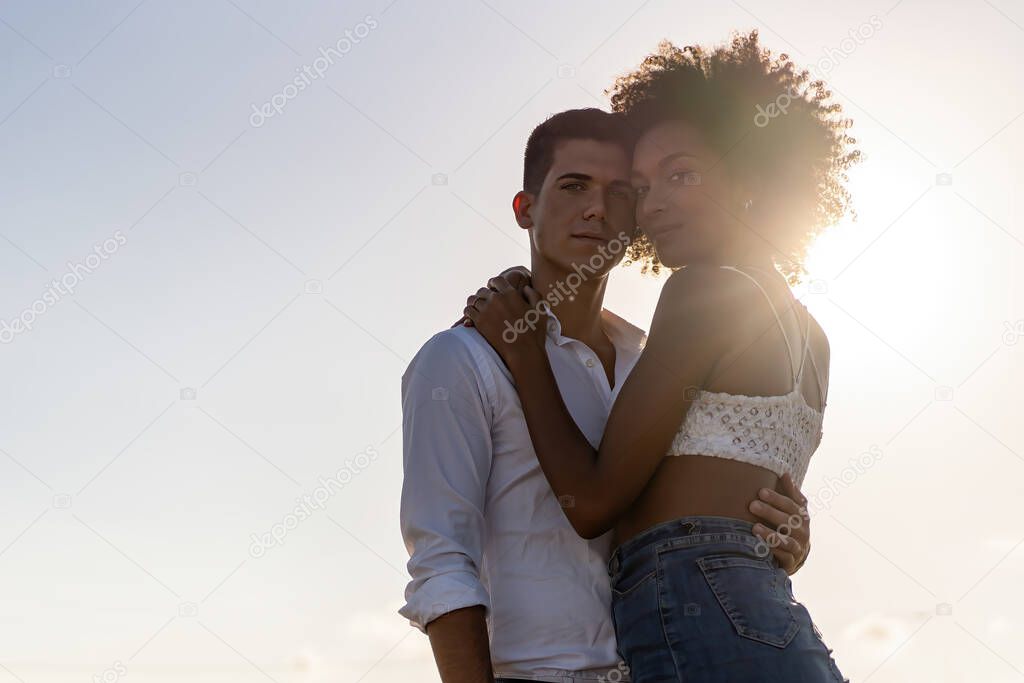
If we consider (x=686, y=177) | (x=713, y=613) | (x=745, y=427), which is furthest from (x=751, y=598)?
(x=686, y=177)

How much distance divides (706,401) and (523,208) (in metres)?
1.70

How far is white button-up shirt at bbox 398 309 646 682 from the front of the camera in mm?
3211

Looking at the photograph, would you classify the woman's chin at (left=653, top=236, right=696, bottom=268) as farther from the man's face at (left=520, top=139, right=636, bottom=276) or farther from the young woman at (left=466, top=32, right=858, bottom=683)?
the man's face at (left=520, top=139, right=636, bottom=276)

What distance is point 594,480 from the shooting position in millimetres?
3160

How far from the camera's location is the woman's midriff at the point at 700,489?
3035 millimetres

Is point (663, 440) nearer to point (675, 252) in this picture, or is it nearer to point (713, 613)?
point (713, 613)

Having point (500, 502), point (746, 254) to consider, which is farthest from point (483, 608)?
point (746, 254)

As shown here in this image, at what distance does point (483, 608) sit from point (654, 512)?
1.97 ft

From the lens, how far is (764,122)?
3803 mm

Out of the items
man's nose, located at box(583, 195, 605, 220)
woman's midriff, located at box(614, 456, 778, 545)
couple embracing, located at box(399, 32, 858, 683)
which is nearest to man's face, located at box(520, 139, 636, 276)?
man's nose, located at box(583, 195, 605, 220)

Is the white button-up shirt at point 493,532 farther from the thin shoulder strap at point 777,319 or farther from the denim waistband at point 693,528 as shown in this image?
the thin shoulder strap at point 777,319

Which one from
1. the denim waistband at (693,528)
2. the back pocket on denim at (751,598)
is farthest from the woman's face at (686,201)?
the back pocket on denim at (751,598)

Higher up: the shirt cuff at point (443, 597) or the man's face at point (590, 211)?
the man's face at point (590, 211)

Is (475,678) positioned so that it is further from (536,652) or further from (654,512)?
(654,512)
